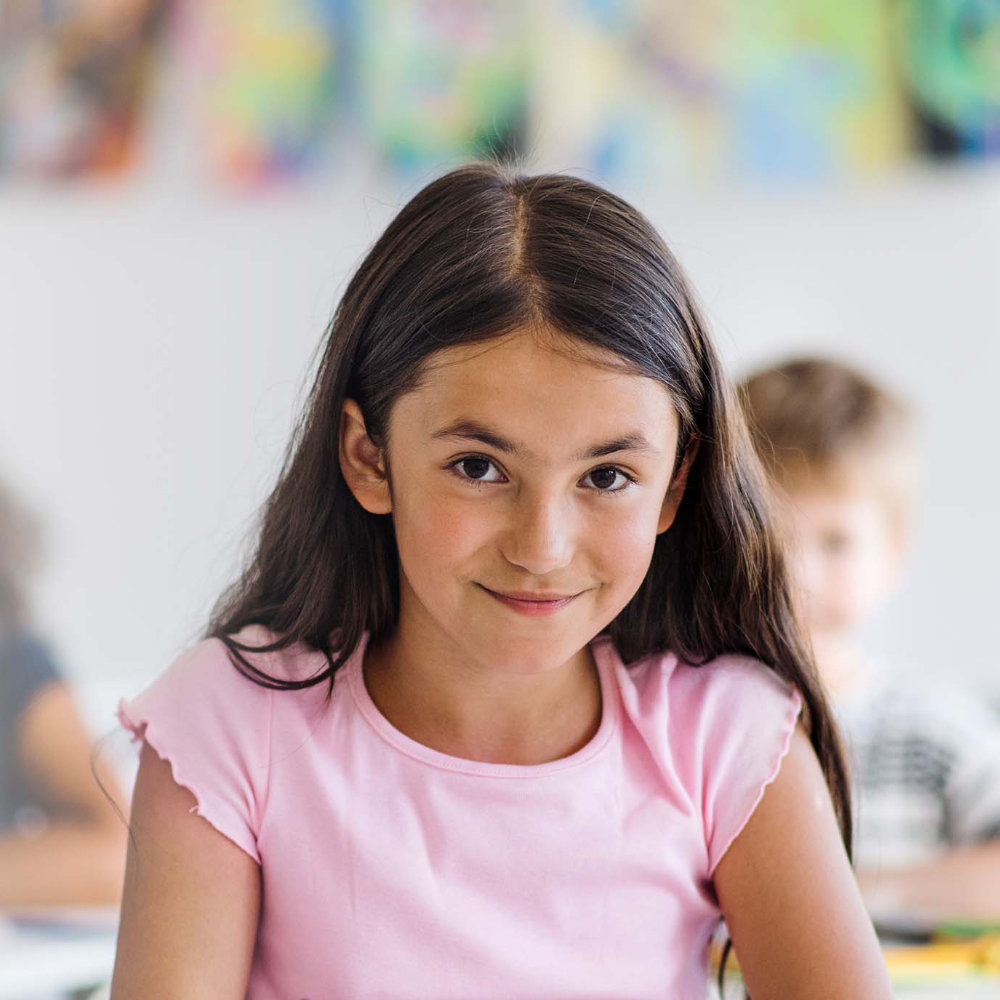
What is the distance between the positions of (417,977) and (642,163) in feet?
5.30

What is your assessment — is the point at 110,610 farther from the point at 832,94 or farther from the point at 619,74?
the point at 832,94

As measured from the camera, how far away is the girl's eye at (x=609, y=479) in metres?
0.81

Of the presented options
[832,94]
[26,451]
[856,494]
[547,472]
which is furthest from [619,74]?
[547,472]

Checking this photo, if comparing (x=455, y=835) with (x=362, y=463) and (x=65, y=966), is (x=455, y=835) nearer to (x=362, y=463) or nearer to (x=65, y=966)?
(x=362, y=463)

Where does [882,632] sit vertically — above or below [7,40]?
below

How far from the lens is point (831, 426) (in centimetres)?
169

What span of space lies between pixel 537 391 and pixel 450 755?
28 centimetres

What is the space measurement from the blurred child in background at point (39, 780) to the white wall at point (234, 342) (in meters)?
0.08

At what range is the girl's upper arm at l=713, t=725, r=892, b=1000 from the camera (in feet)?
2.80

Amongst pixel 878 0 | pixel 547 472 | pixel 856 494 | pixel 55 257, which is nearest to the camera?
pixel 547 472

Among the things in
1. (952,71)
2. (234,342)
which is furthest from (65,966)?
(952,71)

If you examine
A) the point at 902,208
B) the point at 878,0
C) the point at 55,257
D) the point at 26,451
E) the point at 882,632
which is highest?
the point at 878,0

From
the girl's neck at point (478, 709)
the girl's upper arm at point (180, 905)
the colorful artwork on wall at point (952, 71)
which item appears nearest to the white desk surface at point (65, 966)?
the girl's upper arm at point (180, 905)

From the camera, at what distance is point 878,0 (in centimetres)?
217
